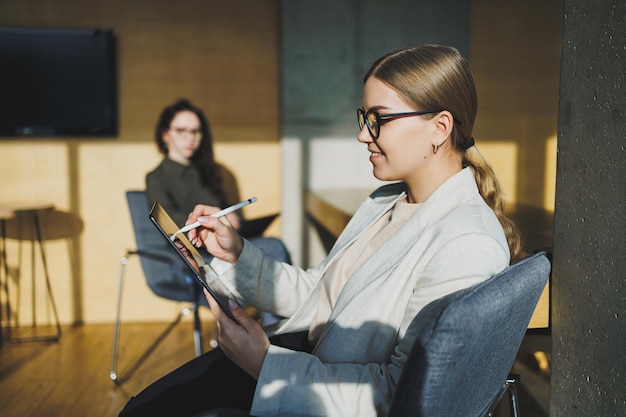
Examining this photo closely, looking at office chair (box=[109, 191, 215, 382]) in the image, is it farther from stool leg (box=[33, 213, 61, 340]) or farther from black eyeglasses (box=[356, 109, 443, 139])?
black eyeglasses (box=[356, 109, 443, 139])

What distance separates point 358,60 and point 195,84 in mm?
1157

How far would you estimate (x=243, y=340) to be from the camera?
115cm

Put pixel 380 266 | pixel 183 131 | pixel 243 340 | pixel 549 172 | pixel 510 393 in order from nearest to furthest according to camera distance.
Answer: pixel 243 340
pixel 380 266
pixel 510 393
pixel 183 131
pixel 549 172

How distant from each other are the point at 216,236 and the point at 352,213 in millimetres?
1141

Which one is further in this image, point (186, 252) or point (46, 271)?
point (46, 271)

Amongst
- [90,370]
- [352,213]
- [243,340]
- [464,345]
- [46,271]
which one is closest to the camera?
[464,345]

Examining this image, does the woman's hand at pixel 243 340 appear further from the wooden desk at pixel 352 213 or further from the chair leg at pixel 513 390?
the wooden desk at pixel 352 213

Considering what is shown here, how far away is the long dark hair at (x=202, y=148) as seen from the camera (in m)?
3.78

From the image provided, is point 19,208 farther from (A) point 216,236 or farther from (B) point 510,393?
(B) point 510,393

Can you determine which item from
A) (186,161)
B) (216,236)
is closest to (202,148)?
(186,161)

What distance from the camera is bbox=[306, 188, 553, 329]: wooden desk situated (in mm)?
1564

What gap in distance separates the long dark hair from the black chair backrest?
2907 mm

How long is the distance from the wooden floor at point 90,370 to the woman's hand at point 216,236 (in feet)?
5.31

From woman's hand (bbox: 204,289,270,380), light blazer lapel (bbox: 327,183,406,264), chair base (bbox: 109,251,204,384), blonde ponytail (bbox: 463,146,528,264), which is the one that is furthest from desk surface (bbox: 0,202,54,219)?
blonde ponytail (bbox: 463,146,528,264)
